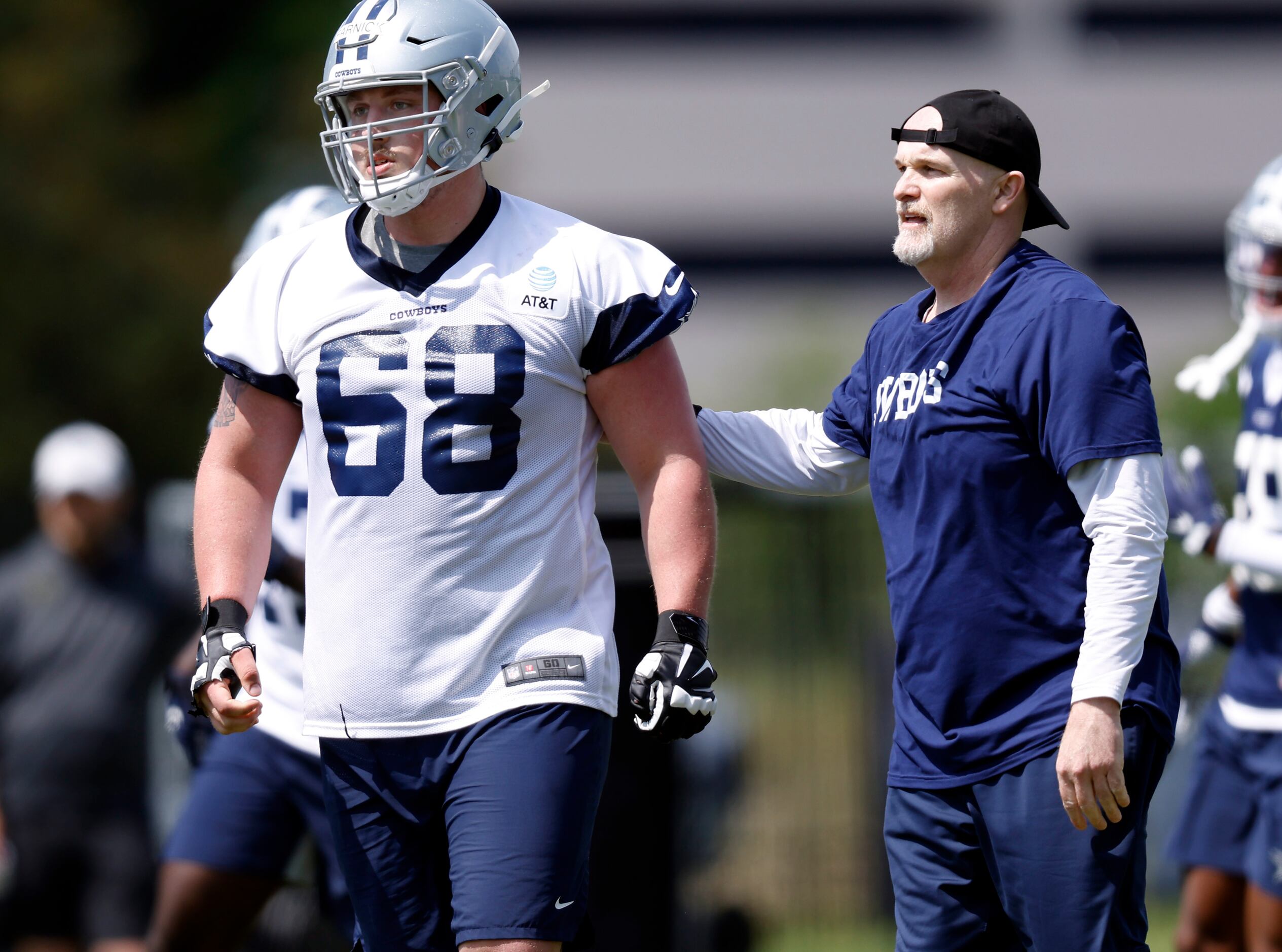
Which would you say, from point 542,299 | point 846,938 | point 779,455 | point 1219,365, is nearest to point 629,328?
point 542,299

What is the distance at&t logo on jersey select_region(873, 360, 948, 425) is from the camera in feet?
11.6

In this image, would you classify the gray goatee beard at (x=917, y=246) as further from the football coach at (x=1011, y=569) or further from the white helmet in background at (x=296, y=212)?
the white helmet in background at (x=296, y=212)

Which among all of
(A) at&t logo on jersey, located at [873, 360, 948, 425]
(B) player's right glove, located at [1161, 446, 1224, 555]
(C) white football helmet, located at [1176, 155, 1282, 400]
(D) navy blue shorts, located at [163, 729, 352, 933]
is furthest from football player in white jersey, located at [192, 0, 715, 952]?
(C) white football helmet, located at [1176, 155, 1282, 400]

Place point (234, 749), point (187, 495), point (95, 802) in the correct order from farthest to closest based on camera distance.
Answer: point (187, 495)
point (95, 802)
point (234, 749)

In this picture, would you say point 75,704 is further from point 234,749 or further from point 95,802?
point 234,749

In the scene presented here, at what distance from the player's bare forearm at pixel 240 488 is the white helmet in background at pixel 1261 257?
329 cm

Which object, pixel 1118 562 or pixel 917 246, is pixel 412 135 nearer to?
pixel 917 246

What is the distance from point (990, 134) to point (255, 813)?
2672 millimetres

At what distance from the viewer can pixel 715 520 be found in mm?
3678

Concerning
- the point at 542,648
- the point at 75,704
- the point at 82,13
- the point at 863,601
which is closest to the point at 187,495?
the point at 75,704

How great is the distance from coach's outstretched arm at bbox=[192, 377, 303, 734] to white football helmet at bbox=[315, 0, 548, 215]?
50cm

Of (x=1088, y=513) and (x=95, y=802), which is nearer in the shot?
(x=1088, y=513)

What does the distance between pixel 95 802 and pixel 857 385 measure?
480 centimetres

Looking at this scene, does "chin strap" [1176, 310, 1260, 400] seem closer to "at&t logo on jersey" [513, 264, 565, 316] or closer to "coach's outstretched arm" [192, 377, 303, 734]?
"at&t logo on jersey" [513, 264, 565, 316]
